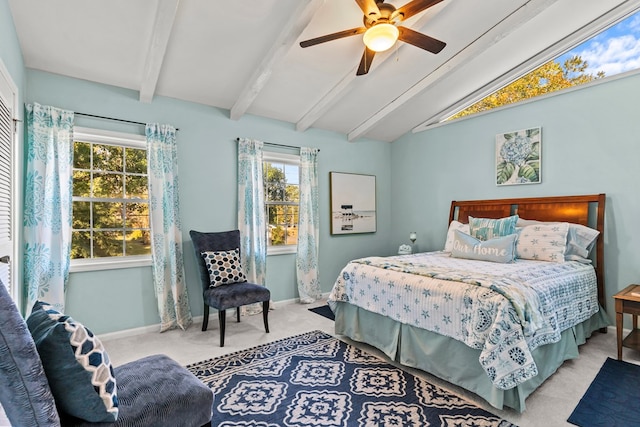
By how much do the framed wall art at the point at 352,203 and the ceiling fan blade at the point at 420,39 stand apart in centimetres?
258

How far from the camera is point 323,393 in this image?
230cm

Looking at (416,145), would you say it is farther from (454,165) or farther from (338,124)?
(338,124)

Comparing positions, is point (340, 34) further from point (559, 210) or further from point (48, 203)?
point (559, 210)

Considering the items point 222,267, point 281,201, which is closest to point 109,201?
point 222,267

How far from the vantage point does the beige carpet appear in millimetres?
2100

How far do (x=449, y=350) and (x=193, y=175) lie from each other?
3.18 m

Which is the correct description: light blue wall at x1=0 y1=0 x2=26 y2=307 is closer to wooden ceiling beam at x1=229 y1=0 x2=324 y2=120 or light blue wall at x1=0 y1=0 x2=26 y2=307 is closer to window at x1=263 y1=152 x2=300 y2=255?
wooden ceiling beam at x1=229 y1=0 x2=324 y2=120

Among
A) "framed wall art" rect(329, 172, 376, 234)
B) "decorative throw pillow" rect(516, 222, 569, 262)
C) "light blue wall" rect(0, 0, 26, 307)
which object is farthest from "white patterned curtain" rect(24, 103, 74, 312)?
"decorative throw pillow" rect(516, 222, 569, 262)

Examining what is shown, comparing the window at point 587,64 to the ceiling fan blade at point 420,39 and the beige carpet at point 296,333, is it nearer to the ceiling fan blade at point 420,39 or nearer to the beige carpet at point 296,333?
the ceiling fan blade at point 420,39

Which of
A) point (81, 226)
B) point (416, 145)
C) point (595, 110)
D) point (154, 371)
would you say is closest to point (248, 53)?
point (81, 226)

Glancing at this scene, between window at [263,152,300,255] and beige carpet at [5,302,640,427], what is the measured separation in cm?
89

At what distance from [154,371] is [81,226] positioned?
7.98 ft

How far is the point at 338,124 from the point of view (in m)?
4.91

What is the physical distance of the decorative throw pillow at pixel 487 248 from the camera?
3.28 m
